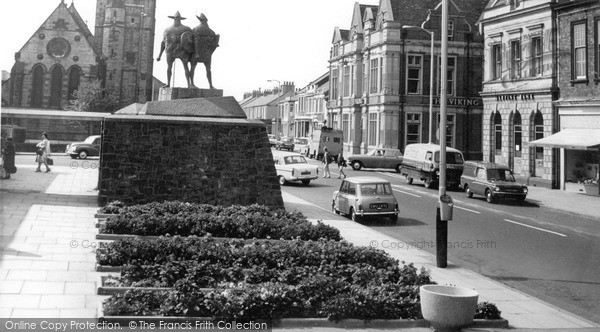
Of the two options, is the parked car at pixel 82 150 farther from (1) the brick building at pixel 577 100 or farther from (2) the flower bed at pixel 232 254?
(2) the flower bed at pixel 232 254

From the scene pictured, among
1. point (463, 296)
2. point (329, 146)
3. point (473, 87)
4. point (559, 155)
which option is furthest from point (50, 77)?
point (463, 296)

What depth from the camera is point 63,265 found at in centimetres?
1023

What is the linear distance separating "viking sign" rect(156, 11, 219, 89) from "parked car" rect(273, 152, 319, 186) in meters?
10.5

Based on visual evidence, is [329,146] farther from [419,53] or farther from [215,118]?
[215,118]

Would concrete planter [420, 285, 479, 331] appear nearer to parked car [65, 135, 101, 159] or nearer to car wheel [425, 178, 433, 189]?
car wheel [425, 178, 433, 189]

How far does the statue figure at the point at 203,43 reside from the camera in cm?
1941

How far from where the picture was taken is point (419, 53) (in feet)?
146

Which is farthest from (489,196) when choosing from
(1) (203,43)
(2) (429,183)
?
(1) (203,43)

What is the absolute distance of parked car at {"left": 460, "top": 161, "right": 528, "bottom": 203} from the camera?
23.8 meters

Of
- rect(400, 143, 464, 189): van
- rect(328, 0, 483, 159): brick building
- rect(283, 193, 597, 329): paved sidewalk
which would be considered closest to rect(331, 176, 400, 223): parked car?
rect(283, 193, 597, 329): paved sidewalk

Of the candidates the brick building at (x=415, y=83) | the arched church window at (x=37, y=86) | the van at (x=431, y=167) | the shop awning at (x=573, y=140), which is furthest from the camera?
the arched church window at (x=37, y=86)

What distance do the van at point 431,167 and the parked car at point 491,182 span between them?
1425 mm

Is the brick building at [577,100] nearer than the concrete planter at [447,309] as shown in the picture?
No

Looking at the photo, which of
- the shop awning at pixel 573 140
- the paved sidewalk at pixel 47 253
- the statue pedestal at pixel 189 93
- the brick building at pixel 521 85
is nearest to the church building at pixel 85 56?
the paved sidewalk at pixel 47 253
